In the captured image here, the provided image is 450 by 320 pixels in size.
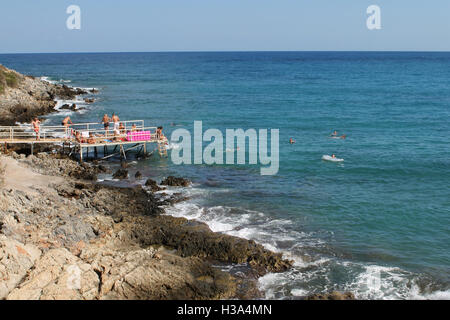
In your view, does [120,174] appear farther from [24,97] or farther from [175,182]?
[24,97]

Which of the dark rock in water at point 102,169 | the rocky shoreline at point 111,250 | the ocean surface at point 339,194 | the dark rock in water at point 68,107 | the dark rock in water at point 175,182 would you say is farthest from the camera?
the dark rock in water at point 68,107

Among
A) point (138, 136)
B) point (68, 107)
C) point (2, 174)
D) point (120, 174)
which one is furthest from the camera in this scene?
point (68, 107)

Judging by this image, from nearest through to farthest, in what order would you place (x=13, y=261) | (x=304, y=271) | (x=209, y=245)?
(x=13, y=261) → (x=304, y=271) → (x=209, y=245)

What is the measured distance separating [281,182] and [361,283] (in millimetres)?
12735

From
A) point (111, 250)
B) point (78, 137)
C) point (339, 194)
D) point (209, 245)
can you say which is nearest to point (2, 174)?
point (78, 137)

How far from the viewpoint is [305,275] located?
18094 millimetres

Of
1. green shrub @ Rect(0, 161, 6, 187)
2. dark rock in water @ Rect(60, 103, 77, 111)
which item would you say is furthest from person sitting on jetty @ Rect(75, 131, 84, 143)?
dark rock in water @ Rect(60, 103, 77, 111)

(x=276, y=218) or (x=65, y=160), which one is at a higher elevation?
(x=65, y=160)

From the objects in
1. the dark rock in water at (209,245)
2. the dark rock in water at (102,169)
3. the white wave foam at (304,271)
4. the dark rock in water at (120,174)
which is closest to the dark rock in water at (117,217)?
the dark rock in water at (209,245)

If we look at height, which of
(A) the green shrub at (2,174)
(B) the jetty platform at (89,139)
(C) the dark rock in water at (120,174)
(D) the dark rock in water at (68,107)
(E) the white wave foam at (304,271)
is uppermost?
(D) the dark rock in water at (68,107)

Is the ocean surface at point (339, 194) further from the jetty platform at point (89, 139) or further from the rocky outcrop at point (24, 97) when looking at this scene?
the rocky outcrop at point (24, 97)

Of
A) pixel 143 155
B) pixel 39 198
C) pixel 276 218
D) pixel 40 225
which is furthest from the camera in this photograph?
pixel 143 155
